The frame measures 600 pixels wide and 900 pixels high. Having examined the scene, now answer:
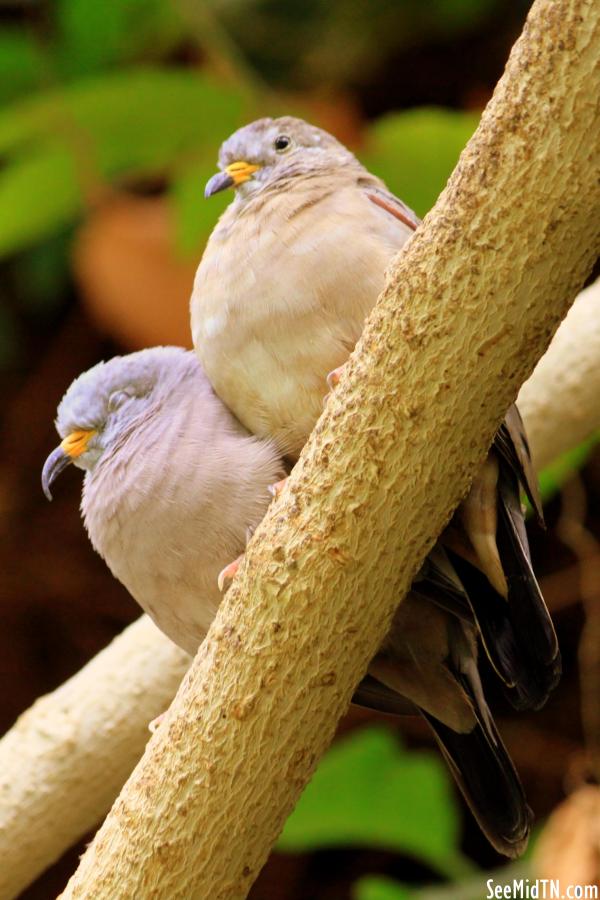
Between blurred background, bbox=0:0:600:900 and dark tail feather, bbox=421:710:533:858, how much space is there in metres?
0.49

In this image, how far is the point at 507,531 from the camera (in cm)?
186

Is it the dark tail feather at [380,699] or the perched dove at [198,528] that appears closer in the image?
the perched dove at [198,528]

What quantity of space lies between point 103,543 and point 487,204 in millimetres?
848

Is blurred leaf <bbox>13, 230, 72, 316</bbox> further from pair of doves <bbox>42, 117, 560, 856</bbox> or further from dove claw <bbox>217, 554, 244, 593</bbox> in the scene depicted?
dove claw <bbox>217, 554, 244, 593</bbox>

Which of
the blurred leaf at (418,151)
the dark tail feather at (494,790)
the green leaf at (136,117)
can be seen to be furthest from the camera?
the green leaf at (136,117)

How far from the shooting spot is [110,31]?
11.6 ft

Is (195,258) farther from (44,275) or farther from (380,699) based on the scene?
(380,699)

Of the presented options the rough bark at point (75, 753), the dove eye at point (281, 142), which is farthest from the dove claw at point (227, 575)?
the dove eye at point (281, 142)

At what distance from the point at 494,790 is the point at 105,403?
89 cm

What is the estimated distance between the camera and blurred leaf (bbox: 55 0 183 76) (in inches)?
139

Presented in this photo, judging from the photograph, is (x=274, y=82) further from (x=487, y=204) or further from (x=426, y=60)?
(x=487, y=204)

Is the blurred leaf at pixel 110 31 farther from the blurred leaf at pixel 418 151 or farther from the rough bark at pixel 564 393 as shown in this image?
the rough bark at pixel 564 393

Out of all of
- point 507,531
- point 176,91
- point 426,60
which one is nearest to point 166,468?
point 507,531

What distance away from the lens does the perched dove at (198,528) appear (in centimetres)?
189
